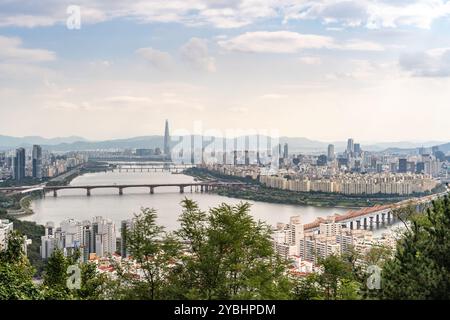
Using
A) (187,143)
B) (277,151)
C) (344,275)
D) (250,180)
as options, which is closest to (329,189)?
(250,180)

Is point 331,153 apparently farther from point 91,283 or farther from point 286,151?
point 91,283

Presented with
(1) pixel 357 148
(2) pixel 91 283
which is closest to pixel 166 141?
(2) pixel 91 283

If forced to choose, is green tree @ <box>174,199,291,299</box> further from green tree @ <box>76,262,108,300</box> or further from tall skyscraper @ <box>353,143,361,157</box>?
tall skyscraper @ <box>353,143,361,157</box>

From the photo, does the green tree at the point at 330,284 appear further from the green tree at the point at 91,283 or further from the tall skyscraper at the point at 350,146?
the tall skyscraper at the point at 350,146

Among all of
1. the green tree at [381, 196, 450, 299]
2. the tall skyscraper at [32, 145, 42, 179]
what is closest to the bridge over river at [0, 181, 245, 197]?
the tall skyscraper at [32, 145, 42, 179]

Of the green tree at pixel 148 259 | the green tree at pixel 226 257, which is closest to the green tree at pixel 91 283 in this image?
the green tree at pixel 148 259
